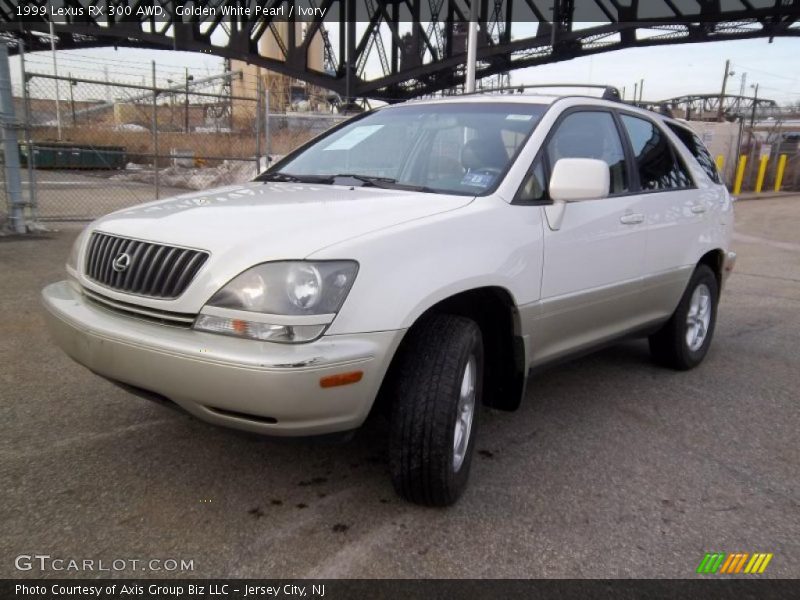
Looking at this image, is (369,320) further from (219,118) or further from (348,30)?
(348,30)

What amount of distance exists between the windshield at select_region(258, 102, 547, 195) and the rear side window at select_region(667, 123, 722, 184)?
1.83m

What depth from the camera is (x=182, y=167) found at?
57.6 feet

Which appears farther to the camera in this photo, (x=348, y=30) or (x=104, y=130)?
(x=348, y=30)

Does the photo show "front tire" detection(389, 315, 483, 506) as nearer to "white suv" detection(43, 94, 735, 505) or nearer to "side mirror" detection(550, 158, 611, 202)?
"white suv" detection(43, 94, 735, 505)

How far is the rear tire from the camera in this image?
15.3 feet

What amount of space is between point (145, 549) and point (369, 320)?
1165mm

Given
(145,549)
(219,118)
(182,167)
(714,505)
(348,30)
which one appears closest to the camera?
(145,549)

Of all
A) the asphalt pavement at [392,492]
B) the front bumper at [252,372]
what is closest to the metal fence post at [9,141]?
the asphalt pavement at [392,492]

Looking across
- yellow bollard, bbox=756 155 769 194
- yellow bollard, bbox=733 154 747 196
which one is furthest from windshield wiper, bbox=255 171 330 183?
yellow bollard, bbox=756 155 769 194

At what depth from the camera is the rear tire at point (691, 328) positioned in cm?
466

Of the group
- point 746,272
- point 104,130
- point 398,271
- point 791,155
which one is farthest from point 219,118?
point 791,155

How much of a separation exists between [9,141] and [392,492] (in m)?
7.65

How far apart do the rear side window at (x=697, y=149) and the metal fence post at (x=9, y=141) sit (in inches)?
297

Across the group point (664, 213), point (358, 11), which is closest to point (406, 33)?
point (358, 11)
